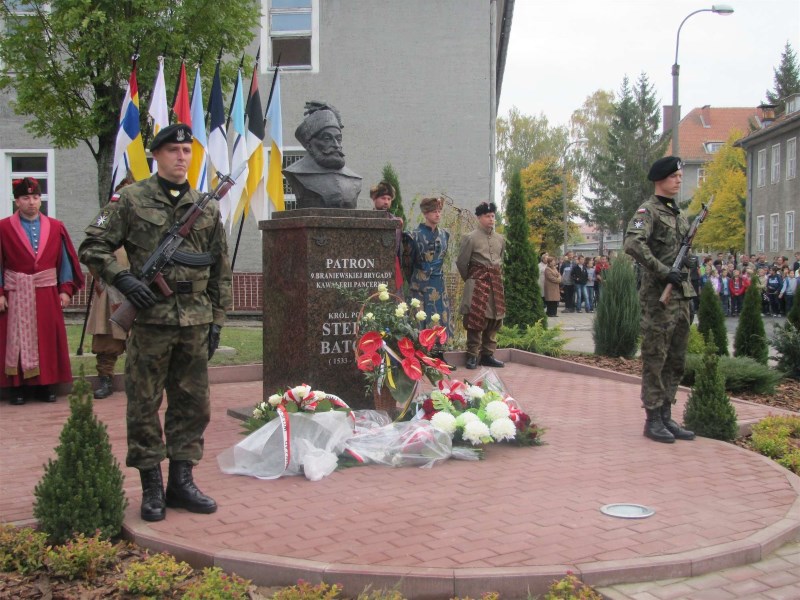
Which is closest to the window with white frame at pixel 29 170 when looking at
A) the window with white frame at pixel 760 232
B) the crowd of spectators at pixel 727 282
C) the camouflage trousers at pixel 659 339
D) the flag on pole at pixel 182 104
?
the flag on pole at pixel 182 104

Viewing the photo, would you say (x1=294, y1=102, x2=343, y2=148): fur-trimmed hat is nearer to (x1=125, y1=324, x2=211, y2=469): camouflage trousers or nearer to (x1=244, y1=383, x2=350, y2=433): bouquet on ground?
(x1=244, y1=383, x2=350, y2=433): bouquet on ground

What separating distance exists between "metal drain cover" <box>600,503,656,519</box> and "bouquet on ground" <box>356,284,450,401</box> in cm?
202

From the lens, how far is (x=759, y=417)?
7.65m

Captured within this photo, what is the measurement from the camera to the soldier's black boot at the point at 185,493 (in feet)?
15.7

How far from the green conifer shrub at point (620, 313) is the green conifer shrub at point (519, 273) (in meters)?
2.24

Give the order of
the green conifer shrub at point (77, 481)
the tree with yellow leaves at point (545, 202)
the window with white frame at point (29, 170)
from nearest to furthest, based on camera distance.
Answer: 1. the green conifer shrub at point (77, 481)
2. the window with white frame at point (29, 170)
3. the tree with yellow leaves at point (545, 202)

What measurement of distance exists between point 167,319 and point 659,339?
391 centimetres

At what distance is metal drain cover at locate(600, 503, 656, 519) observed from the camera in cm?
468

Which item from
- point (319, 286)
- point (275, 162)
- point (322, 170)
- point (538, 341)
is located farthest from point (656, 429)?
point (275, 162)

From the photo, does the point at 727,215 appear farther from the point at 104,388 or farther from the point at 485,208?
the point at 104,388

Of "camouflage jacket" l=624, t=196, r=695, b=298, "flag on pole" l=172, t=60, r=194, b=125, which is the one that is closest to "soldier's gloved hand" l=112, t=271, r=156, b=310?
"camouflage jacket" l=624, t=196, r=695, b=298

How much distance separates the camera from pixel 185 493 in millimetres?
4801

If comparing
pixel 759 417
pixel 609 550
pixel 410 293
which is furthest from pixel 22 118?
pixel 609 550

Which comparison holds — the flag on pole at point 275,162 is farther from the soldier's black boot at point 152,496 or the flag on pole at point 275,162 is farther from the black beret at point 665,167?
the soldier's black boot at point 152,496
